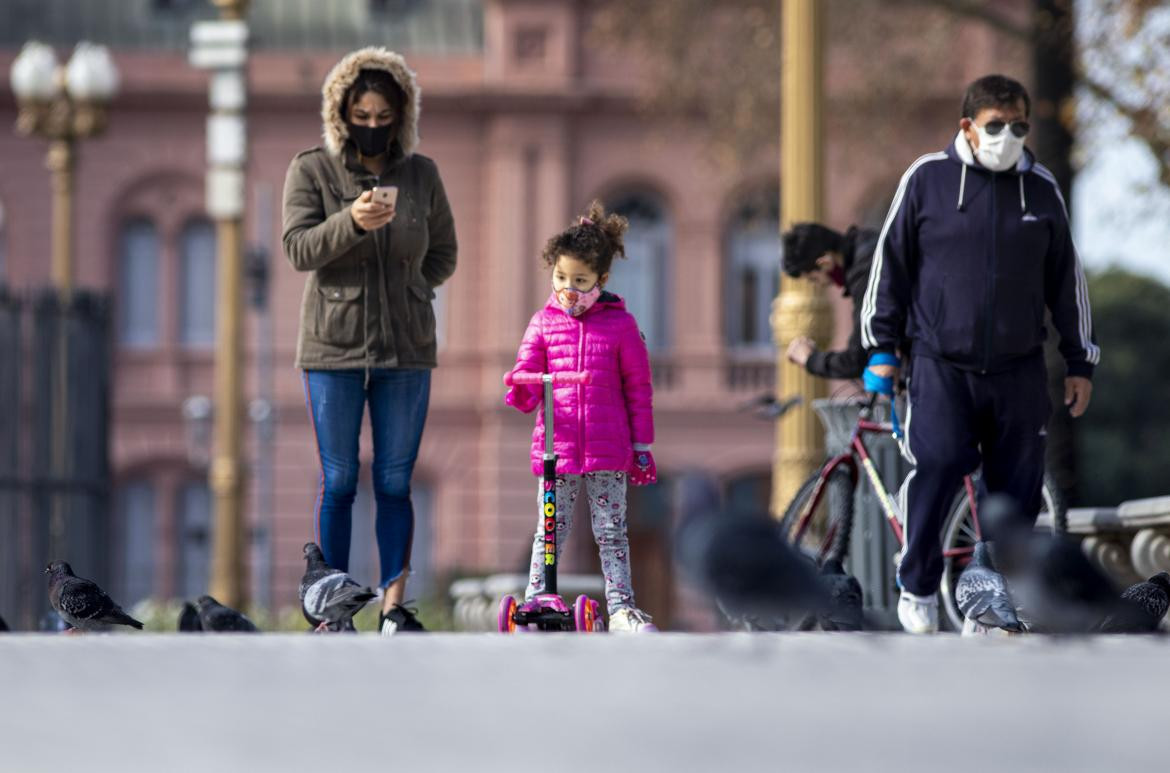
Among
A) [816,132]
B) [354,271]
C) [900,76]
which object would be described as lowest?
[354,271]

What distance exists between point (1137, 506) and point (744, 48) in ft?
57.1

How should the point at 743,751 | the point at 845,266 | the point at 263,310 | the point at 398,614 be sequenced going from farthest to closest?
the point at 263,310, the point at 845,266, the point at 398,614, the point at 743,751

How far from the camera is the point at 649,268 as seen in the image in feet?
108

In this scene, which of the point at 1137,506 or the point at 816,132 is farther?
the point at 816,132

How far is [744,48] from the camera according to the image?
25797mm

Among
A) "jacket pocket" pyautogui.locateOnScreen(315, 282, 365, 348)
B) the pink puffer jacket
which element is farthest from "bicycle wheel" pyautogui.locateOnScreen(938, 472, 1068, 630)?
"jacket pocket" pyautogui.locateOnScreen(315, 282, 365, 348)

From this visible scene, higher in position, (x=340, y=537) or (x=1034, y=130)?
(x=1034, y=130)

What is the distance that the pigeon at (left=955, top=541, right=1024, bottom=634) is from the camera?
225 inches

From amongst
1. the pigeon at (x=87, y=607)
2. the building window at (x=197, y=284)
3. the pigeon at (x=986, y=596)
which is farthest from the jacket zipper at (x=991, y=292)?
the building window at (x=197, y=284)

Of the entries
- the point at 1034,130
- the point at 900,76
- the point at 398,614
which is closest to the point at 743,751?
the point at 398,614

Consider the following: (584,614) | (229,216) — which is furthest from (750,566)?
(229,216)

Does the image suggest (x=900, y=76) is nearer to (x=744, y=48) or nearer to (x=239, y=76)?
(x=744, y=48)

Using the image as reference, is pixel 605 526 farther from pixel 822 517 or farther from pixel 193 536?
pixel 193 536

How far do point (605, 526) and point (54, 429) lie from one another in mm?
6306
